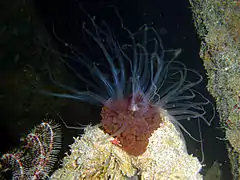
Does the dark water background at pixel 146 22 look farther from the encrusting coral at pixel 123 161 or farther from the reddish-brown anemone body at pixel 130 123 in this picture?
the reddish-brown anemone body at pixel 130 123

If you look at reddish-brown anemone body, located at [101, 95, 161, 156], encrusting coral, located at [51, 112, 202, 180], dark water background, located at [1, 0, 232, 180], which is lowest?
encrusting coral, located at [51, 112, 202, 180]

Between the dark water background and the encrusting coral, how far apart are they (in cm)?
94

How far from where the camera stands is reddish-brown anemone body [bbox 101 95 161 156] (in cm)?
218

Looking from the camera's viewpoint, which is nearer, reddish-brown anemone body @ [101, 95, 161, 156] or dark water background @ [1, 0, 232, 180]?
reddish-brown anemone body @ [101, 95, 161, 156]

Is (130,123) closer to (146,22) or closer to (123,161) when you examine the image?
(123,161)

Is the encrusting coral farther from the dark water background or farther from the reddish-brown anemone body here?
the dark water background

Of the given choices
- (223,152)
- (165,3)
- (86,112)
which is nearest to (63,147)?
(86,112)

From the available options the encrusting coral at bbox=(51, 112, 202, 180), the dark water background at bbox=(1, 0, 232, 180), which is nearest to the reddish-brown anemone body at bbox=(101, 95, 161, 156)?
the encrusting coral at bbox=(51, 112, 202, 180)

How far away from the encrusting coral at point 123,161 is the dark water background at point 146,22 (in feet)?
3.08

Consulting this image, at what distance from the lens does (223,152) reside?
3201mm

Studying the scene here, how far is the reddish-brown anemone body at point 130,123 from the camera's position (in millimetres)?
2184

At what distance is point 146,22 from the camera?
19.6 ft

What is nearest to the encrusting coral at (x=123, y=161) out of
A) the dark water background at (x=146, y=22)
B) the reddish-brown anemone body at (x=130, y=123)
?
the reddish-brown anemone body at (x=130, y=123)

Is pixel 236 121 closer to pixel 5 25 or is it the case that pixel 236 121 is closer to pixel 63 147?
pixel 63 147
